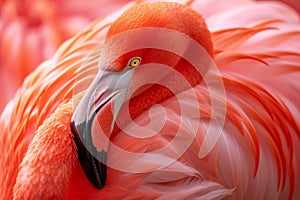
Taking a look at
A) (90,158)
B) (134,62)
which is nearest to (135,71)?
(134,62)

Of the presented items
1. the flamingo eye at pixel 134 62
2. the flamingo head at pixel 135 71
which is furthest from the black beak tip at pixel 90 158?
the flamingo eye at pixel 134 62

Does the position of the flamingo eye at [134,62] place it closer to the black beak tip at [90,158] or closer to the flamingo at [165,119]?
the flamingo at [165,119]

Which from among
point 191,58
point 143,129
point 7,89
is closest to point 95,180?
point 143,129

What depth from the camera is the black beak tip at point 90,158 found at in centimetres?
95

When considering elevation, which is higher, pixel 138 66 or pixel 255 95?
pixel 138 66

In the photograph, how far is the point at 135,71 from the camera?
99cm

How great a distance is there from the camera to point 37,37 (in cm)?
134

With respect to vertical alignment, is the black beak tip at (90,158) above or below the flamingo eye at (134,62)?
below

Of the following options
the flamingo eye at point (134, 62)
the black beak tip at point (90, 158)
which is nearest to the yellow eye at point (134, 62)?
the flamingo eye at point (134, 62)

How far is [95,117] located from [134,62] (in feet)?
0.37

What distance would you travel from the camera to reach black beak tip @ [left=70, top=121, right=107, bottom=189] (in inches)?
37.5

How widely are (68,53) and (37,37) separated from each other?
22cm

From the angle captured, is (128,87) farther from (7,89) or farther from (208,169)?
(7,89)

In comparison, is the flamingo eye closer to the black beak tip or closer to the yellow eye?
the yellow eye
